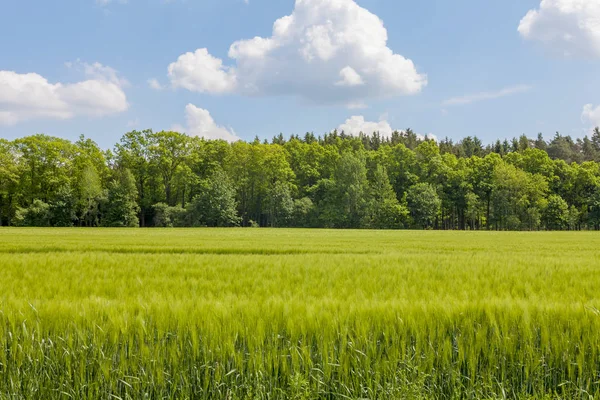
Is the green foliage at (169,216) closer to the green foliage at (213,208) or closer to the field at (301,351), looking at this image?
the green foliage at (213,208)

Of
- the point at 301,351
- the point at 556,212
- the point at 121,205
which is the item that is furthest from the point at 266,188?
the point at 301,351

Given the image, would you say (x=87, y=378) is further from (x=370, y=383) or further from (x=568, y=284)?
(x=568, y=284)

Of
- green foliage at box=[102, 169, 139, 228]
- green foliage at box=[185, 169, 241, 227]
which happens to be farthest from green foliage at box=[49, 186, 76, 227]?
green foliage at box=[185, 169, 241, 227]

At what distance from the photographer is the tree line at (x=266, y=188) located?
2968 inches

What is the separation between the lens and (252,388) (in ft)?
11.3

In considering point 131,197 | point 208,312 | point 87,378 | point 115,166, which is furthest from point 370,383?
point 115,166

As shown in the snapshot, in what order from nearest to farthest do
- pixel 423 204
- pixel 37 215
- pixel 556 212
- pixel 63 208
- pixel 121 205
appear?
pixel 37 215
pixel 63 208
pixel 121 205
pixel 556 212
pixel 423 204

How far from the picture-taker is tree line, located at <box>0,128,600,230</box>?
2968 inches

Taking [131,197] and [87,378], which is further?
[131,197]

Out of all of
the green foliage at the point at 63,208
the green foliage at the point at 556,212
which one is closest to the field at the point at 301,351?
the green foliage at the point at 63,208

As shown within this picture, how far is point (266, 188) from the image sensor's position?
9062 centimetres

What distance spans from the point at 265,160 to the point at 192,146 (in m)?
16.6

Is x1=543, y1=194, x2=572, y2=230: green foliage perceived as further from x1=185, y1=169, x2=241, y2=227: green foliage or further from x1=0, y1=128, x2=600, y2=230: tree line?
x1=185, y1=169, x2=241, y2=227: green foliage

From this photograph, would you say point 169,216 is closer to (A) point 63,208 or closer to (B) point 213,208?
(B) point 213,208
